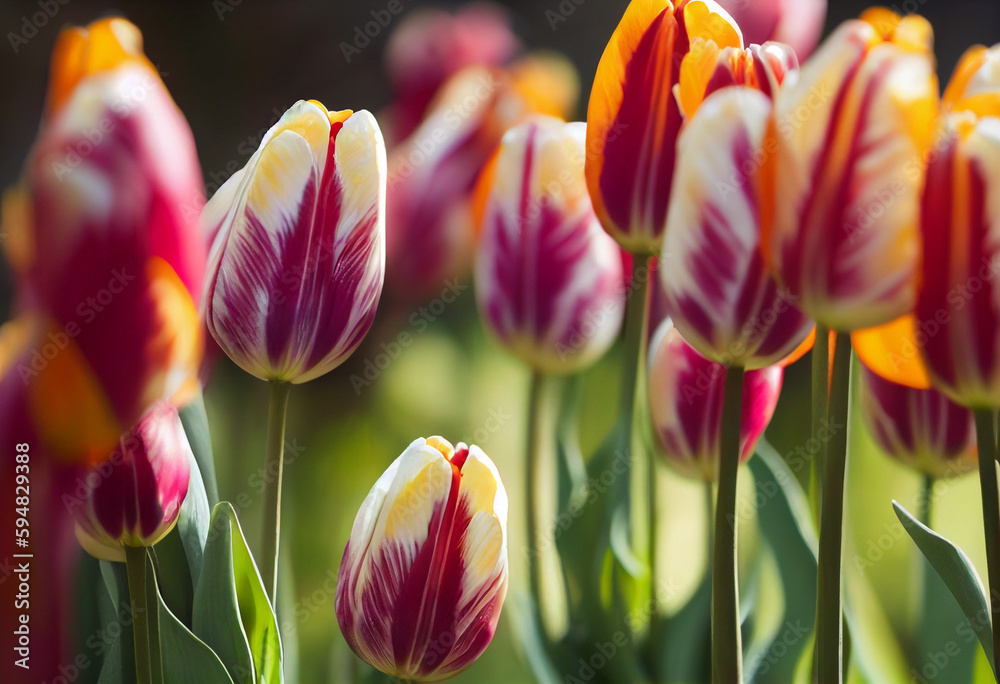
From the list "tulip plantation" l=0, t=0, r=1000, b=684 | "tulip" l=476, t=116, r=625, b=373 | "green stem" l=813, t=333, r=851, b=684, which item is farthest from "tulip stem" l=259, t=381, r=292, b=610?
"green stem" l=813, t=333, r=851, b=684

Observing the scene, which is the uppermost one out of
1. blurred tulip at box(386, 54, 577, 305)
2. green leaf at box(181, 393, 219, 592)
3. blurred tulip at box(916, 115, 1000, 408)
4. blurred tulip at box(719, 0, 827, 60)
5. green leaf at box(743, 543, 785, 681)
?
blurred tulip at box(719, 0, 827, 60)

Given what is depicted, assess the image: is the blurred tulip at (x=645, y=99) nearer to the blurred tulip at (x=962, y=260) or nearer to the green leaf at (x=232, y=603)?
the blurred tulip at (x=962, y=260)

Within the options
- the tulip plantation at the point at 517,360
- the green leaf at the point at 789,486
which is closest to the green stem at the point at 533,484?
the tulip plantation at the point at 517,360

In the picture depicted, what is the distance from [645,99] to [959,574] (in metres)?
0.22

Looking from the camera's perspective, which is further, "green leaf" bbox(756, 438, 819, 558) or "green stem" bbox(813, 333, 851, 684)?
"green leaf" bbox(756, 438, 819, 558)

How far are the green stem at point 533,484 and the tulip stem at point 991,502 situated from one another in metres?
0.19

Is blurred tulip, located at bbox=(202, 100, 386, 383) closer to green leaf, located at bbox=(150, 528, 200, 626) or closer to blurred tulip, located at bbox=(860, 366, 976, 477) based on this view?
green leaf, located at bbox=(150, 528, 200, 626)

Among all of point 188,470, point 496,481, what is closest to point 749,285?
point 496,481

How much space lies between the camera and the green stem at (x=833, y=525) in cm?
31

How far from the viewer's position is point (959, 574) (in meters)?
0.33

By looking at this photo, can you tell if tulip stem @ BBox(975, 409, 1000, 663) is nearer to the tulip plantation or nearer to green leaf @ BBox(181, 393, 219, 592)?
the tulip plantation

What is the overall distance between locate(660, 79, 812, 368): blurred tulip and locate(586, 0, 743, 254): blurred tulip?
40 millimetres

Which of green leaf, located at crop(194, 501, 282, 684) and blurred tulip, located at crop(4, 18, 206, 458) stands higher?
blurred tulip, located at crop(4, 18, 206, 458)

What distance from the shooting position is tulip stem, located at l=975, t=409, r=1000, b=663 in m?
0.32
